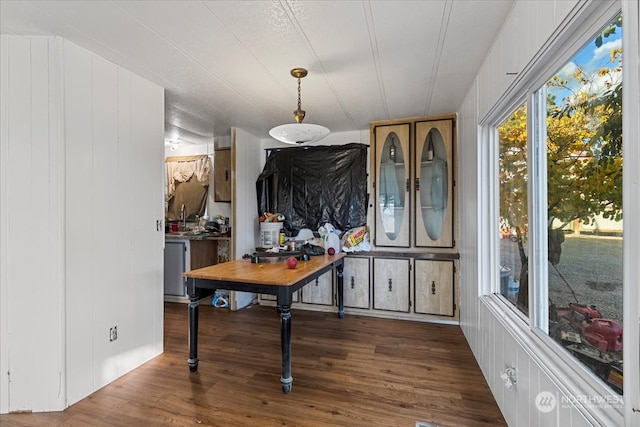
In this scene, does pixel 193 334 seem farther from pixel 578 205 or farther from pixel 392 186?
pixel 392 186

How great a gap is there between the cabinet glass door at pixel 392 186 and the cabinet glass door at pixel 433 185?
0.47ft

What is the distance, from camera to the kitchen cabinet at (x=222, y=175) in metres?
4.47

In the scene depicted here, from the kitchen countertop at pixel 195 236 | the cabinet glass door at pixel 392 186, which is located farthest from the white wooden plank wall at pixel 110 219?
the cabinet glass door at pixel 392 186

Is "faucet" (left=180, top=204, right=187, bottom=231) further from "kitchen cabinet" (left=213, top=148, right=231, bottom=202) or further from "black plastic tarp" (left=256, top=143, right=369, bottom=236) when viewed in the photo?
"black plastic tarp" (left=256, top=143, right=369, bottom=236)

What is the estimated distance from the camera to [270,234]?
12.6 feet

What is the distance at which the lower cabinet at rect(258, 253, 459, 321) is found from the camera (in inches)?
132

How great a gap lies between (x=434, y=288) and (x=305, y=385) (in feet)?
6.21

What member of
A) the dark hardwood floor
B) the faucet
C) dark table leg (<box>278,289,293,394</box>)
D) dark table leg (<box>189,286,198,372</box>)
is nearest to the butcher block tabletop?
dark table leg (<box>278,289,293,394</box>)

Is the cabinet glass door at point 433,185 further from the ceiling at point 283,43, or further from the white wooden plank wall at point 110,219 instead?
the white wooden plank wall at point 110,219

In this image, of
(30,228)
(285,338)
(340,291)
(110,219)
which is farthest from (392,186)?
(30,228)

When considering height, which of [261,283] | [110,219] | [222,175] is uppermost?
[222,175]

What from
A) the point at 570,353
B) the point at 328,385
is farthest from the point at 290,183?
the point at 570,353

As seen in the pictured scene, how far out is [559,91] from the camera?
4.44 feet

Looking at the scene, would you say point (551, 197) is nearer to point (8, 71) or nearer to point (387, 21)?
point (387, 21)
